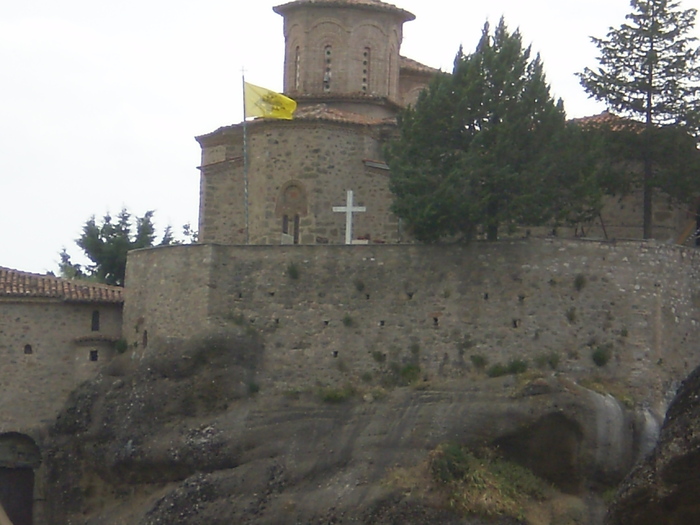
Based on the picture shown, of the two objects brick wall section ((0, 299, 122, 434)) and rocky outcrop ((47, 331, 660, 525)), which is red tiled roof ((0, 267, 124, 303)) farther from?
rocky outcrop ((47, 331, 660, 525))

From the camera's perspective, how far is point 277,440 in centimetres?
3094

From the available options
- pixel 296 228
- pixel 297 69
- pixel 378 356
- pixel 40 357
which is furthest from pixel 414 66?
pixel 40 357

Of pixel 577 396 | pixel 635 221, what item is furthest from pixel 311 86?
pixel 577 396

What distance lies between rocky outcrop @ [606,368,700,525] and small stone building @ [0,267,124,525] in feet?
90.5

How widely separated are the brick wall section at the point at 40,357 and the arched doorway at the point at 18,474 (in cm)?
53

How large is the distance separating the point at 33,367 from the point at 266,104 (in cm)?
987

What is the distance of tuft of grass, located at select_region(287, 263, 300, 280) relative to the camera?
32844 millimetres

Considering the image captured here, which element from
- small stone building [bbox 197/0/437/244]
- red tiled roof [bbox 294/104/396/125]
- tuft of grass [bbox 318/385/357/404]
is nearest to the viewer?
tuft of grass [bbox 318/385/357/404]

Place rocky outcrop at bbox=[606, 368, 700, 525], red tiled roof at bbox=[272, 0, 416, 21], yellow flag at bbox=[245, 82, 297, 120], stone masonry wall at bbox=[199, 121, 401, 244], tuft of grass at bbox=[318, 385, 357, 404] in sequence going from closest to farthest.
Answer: rocky outcrop at bbox=[606, 368, 700, 525] < tuft of grass at bbox=[318, 385, 357, 404] < stone masonry wall at bbox=[199, 121, 401, 244] < yellow flag at bbox=[245, 82, 297, 120] < red tiled roof at bbox=[272, 0, 416, 21]

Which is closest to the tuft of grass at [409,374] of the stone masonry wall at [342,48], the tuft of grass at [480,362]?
the tuft of grass at [480,362]

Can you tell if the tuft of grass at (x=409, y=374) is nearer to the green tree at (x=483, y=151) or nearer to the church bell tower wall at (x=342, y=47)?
the green tree at (x=483, y=151)

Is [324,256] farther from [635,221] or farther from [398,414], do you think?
[635,221]

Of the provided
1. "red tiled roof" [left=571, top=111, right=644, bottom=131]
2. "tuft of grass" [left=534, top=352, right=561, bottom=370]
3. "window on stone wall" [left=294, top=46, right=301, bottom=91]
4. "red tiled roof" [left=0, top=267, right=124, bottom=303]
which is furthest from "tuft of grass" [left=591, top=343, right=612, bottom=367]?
"window on stone wall" [left=294, top=46, right=301, bottom=91]

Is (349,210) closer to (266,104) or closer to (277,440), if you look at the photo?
(266,104)
